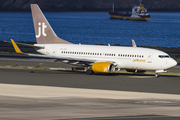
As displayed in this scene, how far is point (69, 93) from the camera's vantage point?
30.8m

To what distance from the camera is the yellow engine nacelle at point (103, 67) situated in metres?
42.7

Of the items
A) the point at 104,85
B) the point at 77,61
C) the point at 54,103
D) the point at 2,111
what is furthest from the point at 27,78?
the point at 2,111

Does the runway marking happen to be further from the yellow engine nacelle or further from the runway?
the yellow engine nacelle

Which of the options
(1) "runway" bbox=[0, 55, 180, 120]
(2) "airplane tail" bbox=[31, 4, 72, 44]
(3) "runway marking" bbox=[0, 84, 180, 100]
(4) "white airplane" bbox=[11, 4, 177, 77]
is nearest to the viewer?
(1) "runway" bbox=[0, 55, 180, 120]

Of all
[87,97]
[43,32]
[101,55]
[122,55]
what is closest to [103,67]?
[101,55]

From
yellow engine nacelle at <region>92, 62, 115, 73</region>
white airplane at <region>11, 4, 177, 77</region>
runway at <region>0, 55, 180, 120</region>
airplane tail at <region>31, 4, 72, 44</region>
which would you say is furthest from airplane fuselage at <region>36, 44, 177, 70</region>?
runway at <region>0, 55, 180, 120</region>

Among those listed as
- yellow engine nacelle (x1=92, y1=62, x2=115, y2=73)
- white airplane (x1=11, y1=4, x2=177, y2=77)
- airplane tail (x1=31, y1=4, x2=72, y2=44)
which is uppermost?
airplane tail (x1=31, y1=4, x2=72, y2=44)

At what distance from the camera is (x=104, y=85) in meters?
36.6

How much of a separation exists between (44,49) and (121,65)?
12.0m

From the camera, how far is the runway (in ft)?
72.8

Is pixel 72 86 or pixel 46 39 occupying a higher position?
pixel 46 39

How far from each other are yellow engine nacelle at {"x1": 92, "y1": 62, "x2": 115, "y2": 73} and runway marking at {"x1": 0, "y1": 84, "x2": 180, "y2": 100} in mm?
9903

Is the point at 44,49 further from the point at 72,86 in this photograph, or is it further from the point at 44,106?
the point at 44,106

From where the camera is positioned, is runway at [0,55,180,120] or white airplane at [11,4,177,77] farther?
white airplane at [11,4,177,77]
